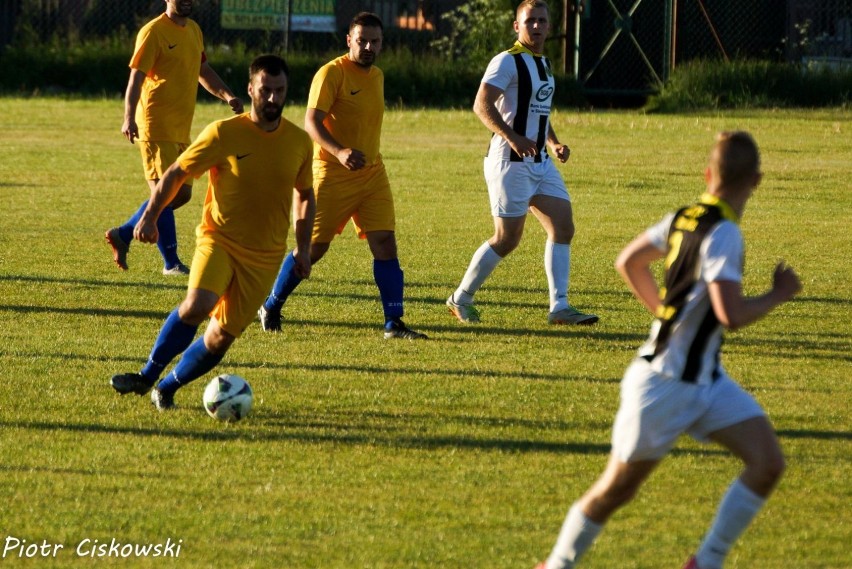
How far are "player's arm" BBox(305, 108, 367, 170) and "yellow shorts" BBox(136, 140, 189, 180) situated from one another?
2524 millimetres

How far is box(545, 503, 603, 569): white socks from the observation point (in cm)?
452

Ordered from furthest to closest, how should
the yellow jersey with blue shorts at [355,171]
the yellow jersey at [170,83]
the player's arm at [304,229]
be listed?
the yellow jersey at [170,83] → the yellow jersey with blue shorts at [355,171] → the player's arm at [304,229]

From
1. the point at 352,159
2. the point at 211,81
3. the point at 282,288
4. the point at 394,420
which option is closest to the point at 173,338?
the point at 394,420

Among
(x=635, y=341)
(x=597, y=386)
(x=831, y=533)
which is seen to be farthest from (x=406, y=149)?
(x=831, y=533)

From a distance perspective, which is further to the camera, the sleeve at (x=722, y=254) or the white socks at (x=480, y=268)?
the white socks at (x=480, y=268)

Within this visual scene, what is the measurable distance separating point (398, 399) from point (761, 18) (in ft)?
68.8

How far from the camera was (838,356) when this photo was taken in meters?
8.75

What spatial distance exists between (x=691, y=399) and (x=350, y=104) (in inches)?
192

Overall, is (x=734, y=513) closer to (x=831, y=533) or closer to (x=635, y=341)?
(x=831, y=533)

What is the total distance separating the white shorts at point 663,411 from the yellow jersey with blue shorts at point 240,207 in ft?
8.93

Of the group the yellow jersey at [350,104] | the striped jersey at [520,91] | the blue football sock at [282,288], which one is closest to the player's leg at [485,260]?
the striped jersey at [520,91]

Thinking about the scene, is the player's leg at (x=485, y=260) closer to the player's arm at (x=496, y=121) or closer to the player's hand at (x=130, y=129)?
the player's arm at (x=496, y=121)

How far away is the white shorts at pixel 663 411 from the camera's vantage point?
4492mm

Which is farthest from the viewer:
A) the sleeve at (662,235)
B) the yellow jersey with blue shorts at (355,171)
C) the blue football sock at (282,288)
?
the blue football sock at (282,288)
